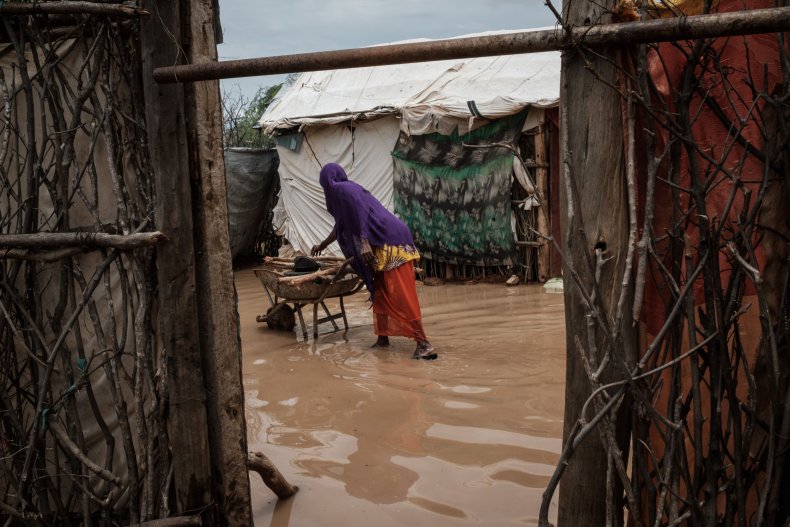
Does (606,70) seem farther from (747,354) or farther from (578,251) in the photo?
(747,354)

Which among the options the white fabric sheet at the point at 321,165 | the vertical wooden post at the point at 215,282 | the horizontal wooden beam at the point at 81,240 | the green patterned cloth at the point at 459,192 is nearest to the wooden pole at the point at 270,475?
the vertical wooden post at the point at 215,282

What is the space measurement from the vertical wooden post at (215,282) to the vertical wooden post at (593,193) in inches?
50.0

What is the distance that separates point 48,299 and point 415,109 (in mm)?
7849

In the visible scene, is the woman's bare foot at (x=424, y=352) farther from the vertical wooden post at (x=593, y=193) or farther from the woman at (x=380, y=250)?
the vertical wooden post at (x=593, y=193)

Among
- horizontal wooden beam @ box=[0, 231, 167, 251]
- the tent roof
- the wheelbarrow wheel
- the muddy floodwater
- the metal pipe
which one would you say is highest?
the tent roof

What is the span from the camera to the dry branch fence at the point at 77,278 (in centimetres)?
265

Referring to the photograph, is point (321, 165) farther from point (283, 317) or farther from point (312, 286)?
point (312, 286)

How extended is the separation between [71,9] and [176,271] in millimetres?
948

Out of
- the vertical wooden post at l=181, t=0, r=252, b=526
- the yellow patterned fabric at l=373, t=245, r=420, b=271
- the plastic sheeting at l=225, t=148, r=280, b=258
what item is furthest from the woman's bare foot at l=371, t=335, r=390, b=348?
the plastic sheeting at l=225, t=148, r=280, b=258

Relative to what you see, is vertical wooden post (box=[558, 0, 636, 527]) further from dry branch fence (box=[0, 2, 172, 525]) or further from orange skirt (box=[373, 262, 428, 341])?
orange skirt (box=[373, 262, 428, 341])

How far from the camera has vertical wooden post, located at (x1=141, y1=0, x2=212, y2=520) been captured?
8.27ft

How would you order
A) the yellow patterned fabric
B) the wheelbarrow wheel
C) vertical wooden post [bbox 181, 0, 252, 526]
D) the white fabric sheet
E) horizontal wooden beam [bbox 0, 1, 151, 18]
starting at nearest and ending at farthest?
horizontal wooden beam [bbox 0, 1, 151, 18], vertical wooden post [bbox 181, 0, 252, 526], the yellow patterned fabric, the wheelbarrow wheel, the white fabric sheet

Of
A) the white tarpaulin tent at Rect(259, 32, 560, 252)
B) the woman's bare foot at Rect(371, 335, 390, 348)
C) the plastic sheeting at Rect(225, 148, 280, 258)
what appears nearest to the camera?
the woman's bare foot at Rect(371, 335, 390, 348)

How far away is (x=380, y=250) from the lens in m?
6.18
